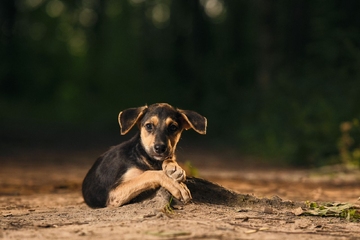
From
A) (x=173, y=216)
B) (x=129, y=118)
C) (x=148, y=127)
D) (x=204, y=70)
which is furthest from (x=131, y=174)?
(x=204, y=70)

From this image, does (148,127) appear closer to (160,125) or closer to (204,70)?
(160,125)

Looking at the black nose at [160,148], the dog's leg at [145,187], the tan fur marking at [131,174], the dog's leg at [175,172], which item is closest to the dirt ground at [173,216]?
the dog's leg at [145,187]

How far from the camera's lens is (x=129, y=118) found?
25.1ft

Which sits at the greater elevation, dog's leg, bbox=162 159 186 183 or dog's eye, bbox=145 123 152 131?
dog's eye, bbox=145 123 152 131

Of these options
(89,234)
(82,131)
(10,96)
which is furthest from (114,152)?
(10,96)

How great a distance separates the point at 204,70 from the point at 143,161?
25.5 m

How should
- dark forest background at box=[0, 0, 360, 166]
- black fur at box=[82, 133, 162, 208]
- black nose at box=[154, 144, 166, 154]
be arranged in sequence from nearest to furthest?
black nose at box=[154, 144, 166, 154] < black fur at box=[82, 133, 162, 208] < dark forest background at box=[0, 0, 360, 166]

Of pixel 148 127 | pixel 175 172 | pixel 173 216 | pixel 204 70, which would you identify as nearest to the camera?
pixel 173 216

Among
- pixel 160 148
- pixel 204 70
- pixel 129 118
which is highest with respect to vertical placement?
pixel 204 70

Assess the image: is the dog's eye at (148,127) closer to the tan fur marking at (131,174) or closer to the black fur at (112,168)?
the black fur at (112,168)

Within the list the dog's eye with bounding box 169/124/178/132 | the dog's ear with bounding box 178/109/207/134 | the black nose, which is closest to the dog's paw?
the black nose

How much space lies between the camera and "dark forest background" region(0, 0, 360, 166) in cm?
1648

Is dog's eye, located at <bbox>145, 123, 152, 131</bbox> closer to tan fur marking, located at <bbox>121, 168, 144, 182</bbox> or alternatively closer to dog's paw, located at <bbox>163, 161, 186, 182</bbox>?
tan fur marking, located at <bbox>121, 168, 144, 182</bbox>

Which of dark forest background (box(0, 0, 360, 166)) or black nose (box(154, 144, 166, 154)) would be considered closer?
black nose (box(154, 144, 166, 154))
